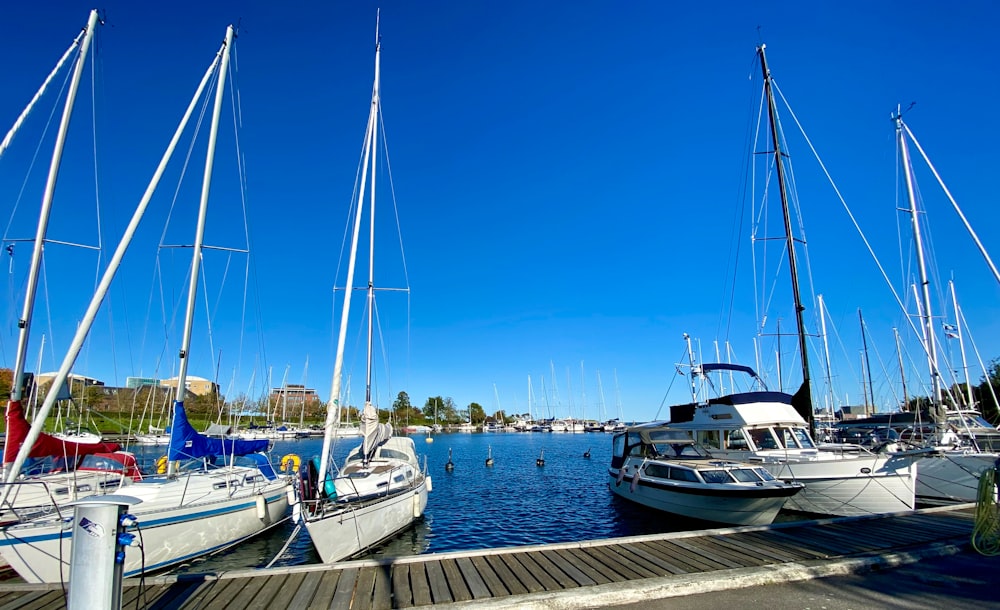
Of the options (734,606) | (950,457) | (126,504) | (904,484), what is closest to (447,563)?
(734,606)

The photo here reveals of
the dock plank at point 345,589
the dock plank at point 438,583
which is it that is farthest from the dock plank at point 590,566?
the dock plank at point 345,589

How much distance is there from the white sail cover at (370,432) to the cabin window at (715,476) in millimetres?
11912

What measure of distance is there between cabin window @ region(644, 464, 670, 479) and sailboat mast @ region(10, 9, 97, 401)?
20.7m

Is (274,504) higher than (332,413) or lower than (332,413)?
lower

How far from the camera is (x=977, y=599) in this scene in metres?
7.34

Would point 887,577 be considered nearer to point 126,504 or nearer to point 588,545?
point 588,545

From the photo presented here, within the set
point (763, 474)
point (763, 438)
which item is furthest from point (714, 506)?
point (763, 438)

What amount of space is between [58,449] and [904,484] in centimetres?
2633

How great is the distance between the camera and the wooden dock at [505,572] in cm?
753

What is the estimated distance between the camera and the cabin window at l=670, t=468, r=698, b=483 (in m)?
19.0

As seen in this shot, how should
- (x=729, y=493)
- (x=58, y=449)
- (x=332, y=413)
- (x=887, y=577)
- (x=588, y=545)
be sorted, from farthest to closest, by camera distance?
(x=729, y=493) < (x=332, y=413) < (x=58, y=449) < (x=588, y=545) < (x=887, y=577)

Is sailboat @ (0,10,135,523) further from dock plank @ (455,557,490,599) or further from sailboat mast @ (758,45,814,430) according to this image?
sailboat mast @ (758,45,814,430)

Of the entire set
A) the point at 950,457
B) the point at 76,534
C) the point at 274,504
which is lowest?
the point at 274,504

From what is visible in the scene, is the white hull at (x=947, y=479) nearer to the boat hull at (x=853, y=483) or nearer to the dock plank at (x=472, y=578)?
the boat hull at (x=853, y=483)
